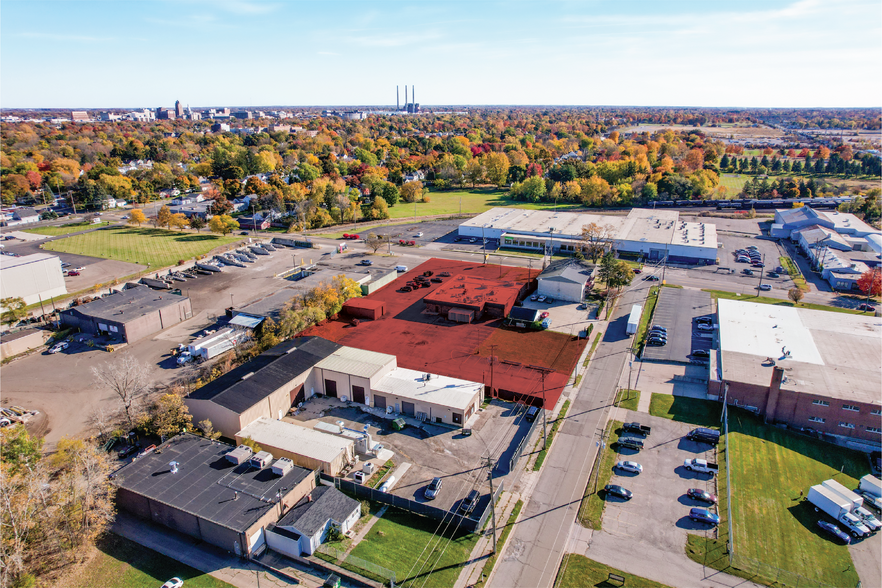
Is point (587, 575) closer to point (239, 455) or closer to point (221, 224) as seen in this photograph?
point (239, 455)

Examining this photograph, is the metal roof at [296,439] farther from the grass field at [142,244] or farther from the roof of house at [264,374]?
the grass field at [142,244]

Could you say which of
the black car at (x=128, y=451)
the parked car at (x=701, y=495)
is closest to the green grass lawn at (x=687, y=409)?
the parked car at (x=701, y=495)

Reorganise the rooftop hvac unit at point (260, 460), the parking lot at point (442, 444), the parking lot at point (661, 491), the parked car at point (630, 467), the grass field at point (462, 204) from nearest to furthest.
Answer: the parking lot at point (661, 491)
the rooftop hvac unit at point (260, 460)
the parking lot at point (442, 444)
the parked car at point (630, 467)
the grass field at point (462, 204)

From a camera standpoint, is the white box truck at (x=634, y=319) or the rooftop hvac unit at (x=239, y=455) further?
the white box truck at (x=634, y=319)

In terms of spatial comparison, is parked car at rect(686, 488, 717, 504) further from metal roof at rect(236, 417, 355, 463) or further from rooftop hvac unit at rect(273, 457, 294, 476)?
rooftop hvac unit at rect(273, 457, 294, 476)

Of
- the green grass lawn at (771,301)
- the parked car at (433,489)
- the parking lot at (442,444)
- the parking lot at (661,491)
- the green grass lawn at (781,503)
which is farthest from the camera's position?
the green grass lawn at (771,301)
